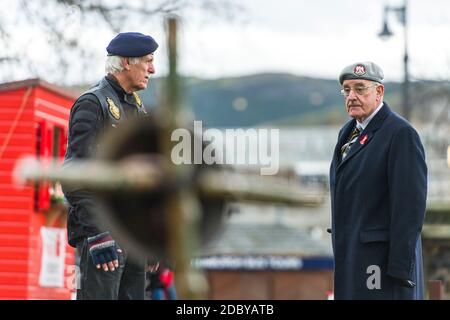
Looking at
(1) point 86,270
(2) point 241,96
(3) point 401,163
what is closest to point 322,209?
(3) point 401,163

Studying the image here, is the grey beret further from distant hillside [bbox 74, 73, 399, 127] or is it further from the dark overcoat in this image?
distant hillside [bbox 74, 73, 399, 127]

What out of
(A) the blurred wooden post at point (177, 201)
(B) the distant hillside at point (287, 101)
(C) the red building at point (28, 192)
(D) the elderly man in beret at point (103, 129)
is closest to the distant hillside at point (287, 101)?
(B) the distant hillside at point (287, 101)

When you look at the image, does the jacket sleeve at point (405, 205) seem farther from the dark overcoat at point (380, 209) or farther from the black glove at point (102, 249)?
the black glove at point (102, 249)

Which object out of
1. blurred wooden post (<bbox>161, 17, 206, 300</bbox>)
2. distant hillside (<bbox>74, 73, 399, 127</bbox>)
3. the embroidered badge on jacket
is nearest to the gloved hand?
the embroidered badge on jacket

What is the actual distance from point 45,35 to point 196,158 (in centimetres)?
1714

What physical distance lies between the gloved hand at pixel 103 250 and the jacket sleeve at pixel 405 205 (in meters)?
1.16

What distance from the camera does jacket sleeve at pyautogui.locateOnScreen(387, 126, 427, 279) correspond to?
18.3 ft

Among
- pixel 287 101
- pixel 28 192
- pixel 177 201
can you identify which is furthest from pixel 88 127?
pixel 287 101

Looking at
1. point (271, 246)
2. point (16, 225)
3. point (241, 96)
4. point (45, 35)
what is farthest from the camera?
point (241, 96)

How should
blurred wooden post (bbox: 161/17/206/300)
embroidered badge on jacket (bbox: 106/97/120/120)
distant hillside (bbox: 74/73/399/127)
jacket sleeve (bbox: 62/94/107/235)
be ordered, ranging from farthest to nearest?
1. distant hillside (bbox: 74/73/399/127)
2. embroidered badge on jacket (bbox: 106/97/120/120)
3. jacket sleeve (bbox: 62/94/107/235)
4. blurred wooden post (bbox: 161/17/206/300)

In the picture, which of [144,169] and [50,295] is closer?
[144,169]
